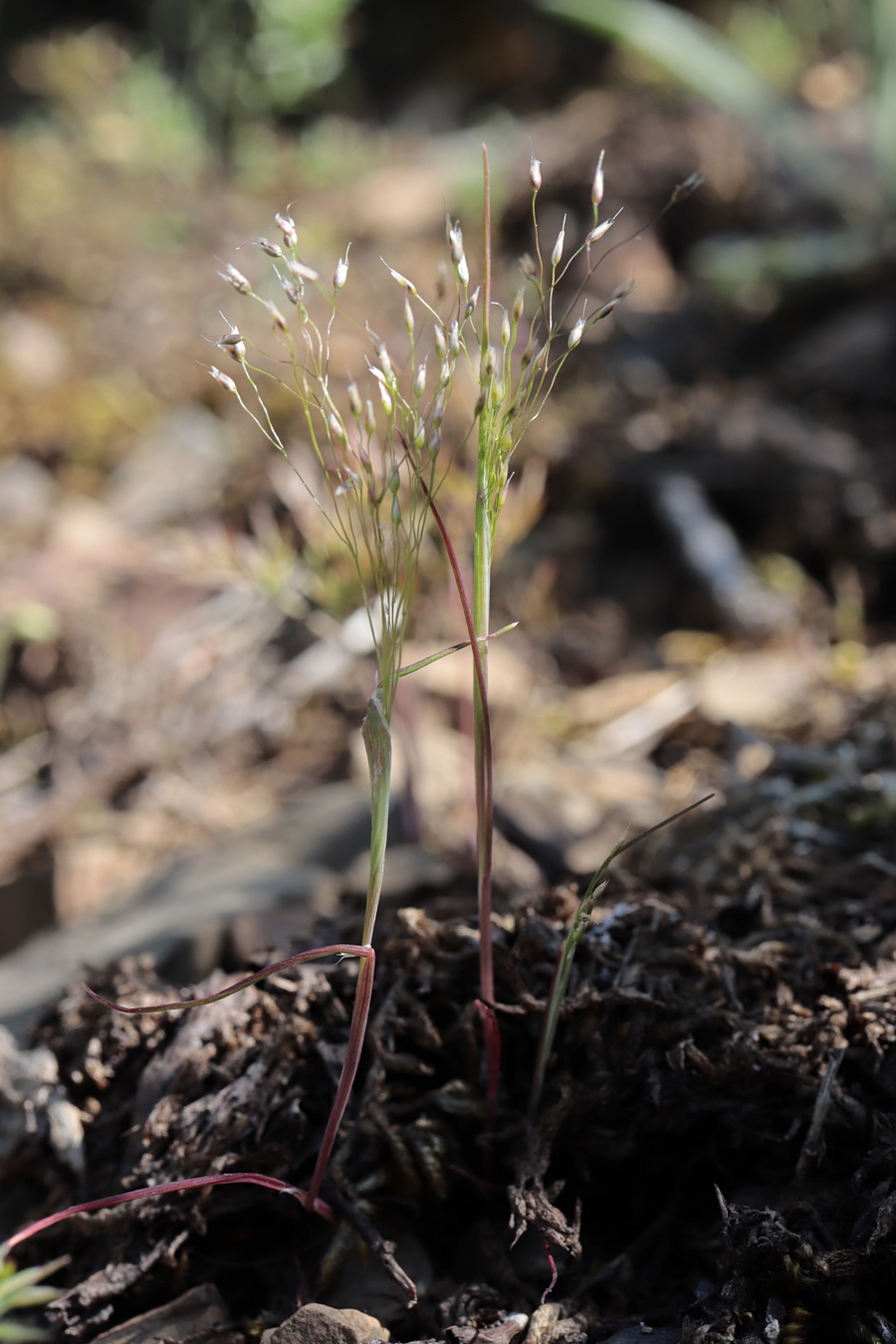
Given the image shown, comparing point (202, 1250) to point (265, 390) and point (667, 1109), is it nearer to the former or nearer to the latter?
point (667, 1109)

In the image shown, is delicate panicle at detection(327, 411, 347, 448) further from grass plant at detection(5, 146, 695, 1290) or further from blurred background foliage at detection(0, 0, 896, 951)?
blurred background foliage at detection(0, 0, 896, 951)

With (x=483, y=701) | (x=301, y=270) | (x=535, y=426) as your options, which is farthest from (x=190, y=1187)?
(x=535, y=426)

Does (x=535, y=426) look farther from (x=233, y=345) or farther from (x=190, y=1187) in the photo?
(x=190, y=1187)

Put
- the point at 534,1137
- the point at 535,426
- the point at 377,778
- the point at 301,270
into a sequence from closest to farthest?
the point at 301,270 < the point at 377,778 < the point at 534,1137 < the point at 535,426

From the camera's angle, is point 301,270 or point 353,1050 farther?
point 353,1050

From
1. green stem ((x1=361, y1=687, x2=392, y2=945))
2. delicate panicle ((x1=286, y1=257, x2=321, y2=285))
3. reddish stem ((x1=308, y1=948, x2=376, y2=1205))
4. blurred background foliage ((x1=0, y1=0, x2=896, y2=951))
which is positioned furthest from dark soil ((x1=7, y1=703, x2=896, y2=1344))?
delicate panicle ((x1=286, y1=257, x2=321, y2=285))

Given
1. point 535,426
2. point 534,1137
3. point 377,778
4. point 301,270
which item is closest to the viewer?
point 301,270

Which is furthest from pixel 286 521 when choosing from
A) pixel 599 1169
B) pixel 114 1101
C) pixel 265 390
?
pixel 599 1169
